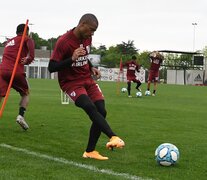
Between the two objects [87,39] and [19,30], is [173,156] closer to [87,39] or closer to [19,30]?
[87,39]

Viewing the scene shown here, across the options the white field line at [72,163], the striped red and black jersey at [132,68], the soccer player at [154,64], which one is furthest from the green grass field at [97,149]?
the soccer player at [154,64]

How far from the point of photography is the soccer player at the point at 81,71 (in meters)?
6.16

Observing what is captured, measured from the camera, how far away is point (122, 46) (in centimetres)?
13638

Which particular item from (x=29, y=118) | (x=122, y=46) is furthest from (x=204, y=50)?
(x=29, y=118)

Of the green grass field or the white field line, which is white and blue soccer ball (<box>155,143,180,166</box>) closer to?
the green grass field

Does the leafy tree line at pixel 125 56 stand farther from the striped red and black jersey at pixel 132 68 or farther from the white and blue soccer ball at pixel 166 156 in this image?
the white and blue soccer ball at pixel 166 156

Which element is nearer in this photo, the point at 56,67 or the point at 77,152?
the point at 56,67

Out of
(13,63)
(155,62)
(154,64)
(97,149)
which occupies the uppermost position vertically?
(155,62)

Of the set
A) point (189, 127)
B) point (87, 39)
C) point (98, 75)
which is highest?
point (87, 39)

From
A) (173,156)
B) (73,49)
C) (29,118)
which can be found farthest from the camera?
(29,118)

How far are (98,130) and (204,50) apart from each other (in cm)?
9595

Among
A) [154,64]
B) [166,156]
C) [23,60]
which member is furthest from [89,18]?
[154,64]

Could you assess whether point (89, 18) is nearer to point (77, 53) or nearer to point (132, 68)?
point (77, 53)

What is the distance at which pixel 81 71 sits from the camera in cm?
669
